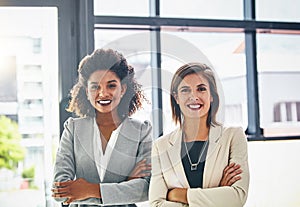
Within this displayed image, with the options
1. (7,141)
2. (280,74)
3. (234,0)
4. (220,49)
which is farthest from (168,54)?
(7,141)

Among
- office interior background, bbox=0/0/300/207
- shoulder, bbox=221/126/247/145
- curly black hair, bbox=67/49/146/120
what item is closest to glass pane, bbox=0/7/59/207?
office interior background, bbox=0/0/300/207

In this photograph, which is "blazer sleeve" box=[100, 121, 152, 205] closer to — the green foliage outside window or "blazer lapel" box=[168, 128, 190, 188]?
"blazer lapel" box=[168, 128, 190, 188]

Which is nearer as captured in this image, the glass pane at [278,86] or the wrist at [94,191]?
the wrist at [94,191]

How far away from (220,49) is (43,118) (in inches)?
38.9

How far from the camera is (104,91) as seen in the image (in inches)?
90.2

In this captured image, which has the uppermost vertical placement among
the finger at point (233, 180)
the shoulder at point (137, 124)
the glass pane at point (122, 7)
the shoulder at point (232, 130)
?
the glass pane at point (122, 7)

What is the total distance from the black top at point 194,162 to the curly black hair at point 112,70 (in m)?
0.33

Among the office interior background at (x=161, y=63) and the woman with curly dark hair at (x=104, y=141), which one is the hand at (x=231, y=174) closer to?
the office interior background at (x=161, y=63)

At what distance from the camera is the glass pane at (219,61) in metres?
2.36

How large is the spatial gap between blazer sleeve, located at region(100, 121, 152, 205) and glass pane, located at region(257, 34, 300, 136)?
0.69 meters

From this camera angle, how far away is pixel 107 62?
2.31m

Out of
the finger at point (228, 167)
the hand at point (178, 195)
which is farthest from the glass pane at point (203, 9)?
the hand at point (178, 195)

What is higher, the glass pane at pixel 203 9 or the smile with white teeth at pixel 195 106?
the glass pane at pixel 203 9

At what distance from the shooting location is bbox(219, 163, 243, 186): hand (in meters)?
2.29
